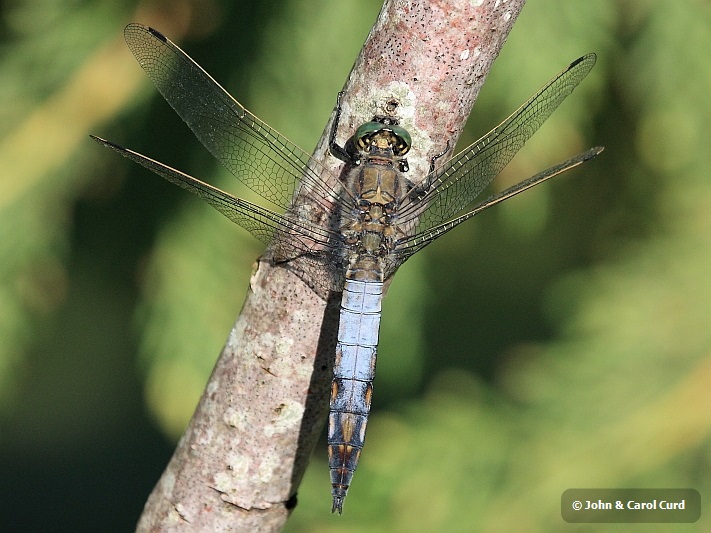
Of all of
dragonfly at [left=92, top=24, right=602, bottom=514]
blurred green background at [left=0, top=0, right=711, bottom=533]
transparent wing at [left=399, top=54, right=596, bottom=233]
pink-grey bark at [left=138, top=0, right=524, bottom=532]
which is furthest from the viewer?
blurred green background at [left=0, top=0, right=711, bottom=533]

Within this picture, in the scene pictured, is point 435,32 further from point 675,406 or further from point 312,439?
point 675,406

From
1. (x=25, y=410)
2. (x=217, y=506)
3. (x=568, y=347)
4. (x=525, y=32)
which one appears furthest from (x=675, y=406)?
(x=25, y=410)

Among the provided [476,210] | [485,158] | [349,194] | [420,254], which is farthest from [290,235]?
[420,254]

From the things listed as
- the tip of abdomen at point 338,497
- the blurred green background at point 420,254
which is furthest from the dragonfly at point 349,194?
the blurred green background at point 420,254

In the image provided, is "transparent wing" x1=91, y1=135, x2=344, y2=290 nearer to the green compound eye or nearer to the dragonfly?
the dragonfly

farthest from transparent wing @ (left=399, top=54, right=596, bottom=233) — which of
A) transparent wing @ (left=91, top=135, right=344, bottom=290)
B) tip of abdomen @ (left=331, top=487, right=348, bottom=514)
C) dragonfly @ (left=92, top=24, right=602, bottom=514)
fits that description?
tip of abdomen @ (left=331, top=487, right=348, bottom=514)

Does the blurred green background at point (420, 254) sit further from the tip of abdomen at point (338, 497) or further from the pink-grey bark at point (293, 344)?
the pink-grey bark at point (293, 344)

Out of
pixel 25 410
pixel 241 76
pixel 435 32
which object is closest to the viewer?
pixel 435 32

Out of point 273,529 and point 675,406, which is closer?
point 273,529
